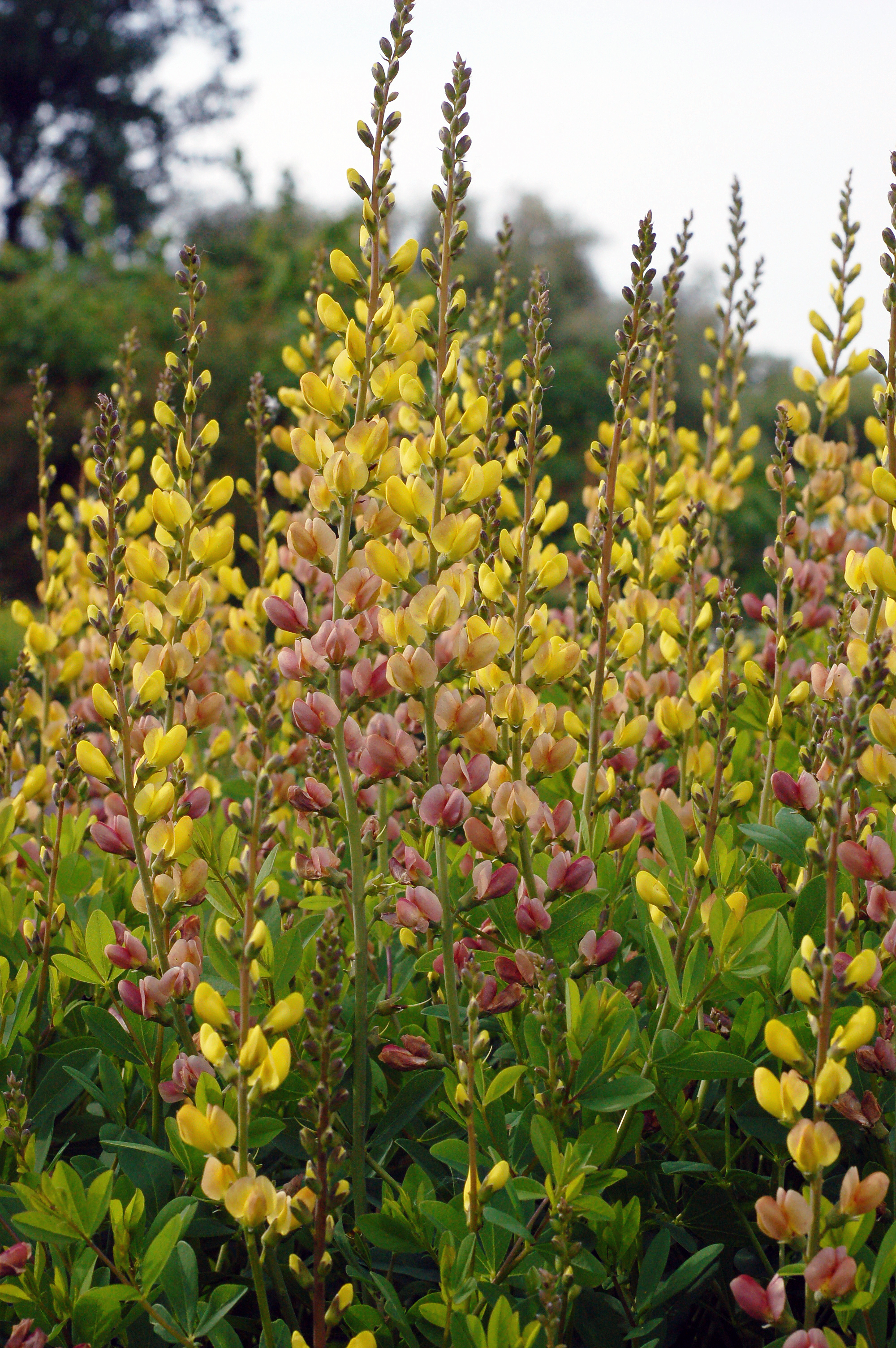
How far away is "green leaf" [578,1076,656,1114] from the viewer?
3.96 ft

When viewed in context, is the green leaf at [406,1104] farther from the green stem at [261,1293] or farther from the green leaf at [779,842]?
the green leaf at [779,842]

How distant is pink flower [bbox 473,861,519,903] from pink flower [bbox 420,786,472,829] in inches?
3.3

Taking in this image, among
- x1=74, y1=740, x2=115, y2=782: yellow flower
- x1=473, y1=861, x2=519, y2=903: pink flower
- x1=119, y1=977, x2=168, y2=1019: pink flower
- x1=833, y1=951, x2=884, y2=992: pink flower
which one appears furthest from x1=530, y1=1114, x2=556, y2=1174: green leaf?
x1=74, y1=740, x2=115, y2=782: yellow flower

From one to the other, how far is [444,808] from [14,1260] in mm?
660

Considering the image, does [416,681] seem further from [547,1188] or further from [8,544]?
[8,544]

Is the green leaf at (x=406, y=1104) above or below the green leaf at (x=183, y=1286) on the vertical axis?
above

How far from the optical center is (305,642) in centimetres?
130

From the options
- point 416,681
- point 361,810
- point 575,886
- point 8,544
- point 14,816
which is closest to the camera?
point 416,681

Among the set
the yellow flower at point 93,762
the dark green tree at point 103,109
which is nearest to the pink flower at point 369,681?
the yellow flower at point 93,762

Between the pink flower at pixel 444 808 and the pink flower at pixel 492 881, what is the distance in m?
0.09

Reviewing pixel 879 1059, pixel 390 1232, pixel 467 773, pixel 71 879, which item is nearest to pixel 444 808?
pixel 467 773

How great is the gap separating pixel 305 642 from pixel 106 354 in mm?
11153

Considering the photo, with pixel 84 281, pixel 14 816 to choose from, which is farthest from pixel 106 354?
pixel 14 816

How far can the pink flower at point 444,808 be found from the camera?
126cm
